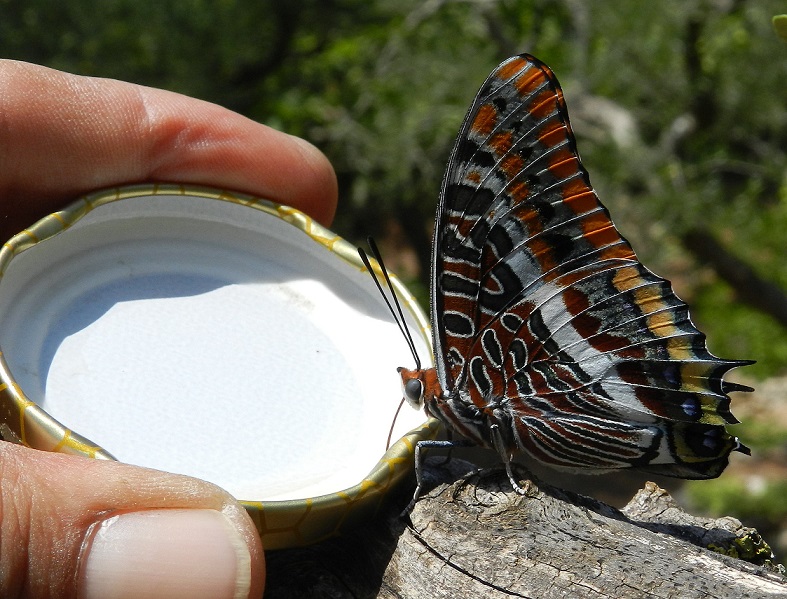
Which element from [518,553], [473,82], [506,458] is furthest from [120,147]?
[473,82]

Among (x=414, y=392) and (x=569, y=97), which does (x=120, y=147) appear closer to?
(x=414, y=392)

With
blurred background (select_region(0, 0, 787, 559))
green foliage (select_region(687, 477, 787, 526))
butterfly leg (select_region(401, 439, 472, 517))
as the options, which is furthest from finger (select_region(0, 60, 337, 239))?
green foliage (select_region(687, 477, 787, 526))

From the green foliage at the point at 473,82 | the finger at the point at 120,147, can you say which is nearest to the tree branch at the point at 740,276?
the green foliage at the point at 473,82

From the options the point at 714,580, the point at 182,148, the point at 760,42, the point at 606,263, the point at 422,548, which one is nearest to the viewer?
the point at 714,580

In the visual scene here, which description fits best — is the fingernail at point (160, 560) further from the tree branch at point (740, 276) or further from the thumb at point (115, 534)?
the tree branch at point (740, 276)

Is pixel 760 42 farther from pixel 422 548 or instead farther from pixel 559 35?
pixel 422 548

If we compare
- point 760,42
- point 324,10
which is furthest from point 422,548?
point 324,10
